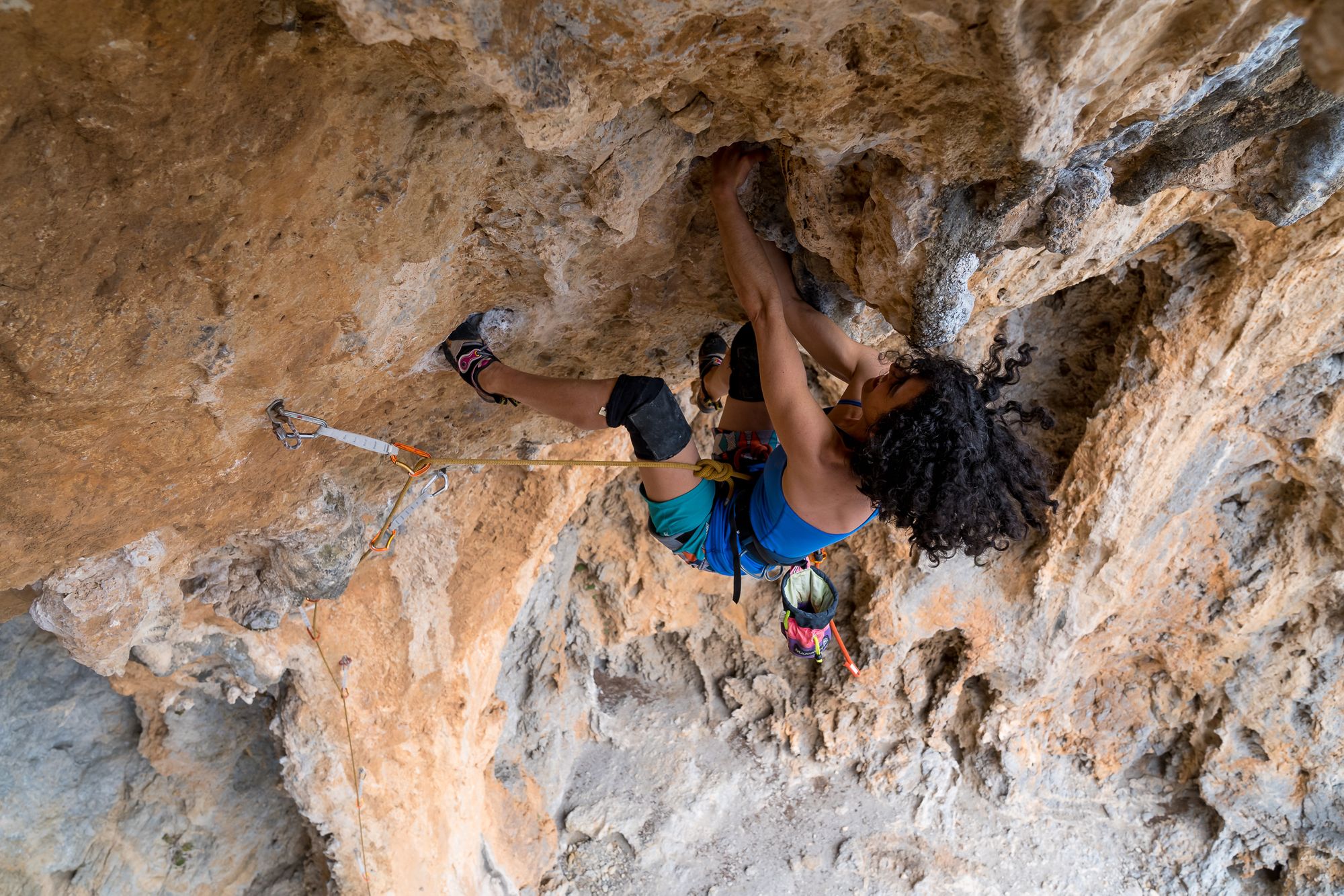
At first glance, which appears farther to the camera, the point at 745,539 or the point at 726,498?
the point at 726,498

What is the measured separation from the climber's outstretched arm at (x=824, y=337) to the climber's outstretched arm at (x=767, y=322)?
0.77ft

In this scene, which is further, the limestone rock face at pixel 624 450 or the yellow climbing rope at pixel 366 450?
the yellow climbing rope at pixel 366 450

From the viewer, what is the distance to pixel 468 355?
239 cm

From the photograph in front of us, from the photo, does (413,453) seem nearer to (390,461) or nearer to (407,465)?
(407,465)

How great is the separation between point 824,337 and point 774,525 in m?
0.56

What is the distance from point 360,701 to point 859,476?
2283 mm

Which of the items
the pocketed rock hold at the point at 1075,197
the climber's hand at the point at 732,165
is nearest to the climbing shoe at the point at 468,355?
the climber's hand at the point at 732,165

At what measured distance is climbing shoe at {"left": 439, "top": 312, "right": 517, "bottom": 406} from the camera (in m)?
2.39

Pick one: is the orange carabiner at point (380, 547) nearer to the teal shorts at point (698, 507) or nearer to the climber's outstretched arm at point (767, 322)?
the teal shorts at point (698, 507)

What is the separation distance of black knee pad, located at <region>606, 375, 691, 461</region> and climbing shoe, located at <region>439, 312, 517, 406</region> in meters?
0.33

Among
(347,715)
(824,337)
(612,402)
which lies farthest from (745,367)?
(347,715)

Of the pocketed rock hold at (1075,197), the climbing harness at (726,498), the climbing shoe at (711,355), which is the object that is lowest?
the climbing harness at (726,498)

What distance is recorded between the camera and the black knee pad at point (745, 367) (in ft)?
8.54

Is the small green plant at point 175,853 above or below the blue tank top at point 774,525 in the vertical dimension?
below
